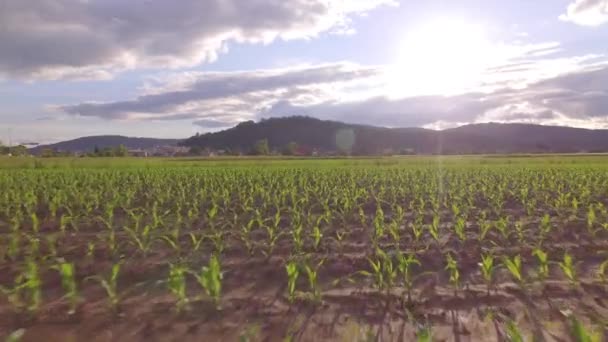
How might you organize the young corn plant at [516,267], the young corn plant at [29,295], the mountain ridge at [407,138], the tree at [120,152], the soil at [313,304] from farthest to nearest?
the mountain ridge at [407,138] < the tree at [120,152] < the young corn plant at [516,267] < the young corn plant at [29,295] < the soil at [313,304]

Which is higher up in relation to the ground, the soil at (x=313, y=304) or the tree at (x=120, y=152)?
the tree at (x=120, y=152)

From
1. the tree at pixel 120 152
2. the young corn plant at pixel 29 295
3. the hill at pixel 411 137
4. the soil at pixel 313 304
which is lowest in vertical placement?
the soil at pixel 313 304

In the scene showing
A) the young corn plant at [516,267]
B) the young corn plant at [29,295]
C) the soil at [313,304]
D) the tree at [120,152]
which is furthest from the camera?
the tree at [120,152]

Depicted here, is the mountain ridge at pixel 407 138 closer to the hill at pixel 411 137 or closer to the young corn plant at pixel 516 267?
the hill at pixel 411 137

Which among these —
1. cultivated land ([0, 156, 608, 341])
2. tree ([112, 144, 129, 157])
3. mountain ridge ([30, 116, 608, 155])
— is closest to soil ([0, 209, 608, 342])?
cultivated land ([0, 156, 608, 341])

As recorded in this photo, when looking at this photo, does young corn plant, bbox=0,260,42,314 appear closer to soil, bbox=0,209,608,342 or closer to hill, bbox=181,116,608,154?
soil, bbox=0,209,608,342

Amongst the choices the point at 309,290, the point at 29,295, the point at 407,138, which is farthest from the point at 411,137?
the point at 29,295

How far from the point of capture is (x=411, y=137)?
365 ft

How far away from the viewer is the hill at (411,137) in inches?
4277

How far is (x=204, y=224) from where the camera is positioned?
8.80 meters

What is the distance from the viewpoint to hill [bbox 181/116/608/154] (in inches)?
4277

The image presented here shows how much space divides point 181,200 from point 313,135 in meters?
106

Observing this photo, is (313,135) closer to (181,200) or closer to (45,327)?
(181,200)

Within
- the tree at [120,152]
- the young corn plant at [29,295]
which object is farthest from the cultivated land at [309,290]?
the tree at [120,152]
